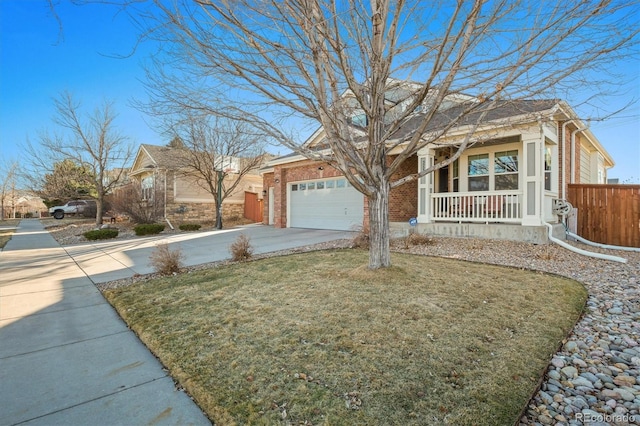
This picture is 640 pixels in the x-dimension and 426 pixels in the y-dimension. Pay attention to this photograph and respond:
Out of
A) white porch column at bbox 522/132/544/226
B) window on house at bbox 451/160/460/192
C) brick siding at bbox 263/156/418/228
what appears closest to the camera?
white porch column at bbox 522/132/544/226

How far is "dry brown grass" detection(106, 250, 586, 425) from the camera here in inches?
82.1

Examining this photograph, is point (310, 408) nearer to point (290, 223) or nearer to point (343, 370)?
point (343, 370)

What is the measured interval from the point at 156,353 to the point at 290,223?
12.1 meters

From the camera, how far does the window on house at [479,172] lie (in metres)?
10.3

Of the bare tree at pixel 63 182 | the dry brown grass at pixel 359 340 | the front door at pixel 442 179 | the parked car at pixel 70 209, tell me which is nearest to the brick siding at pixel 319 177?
the front door at pixel 442 179

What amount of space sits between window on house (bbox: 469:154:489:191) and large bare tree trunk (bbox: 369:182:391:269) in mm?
7041

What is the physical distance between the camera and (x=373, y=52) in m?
3.72

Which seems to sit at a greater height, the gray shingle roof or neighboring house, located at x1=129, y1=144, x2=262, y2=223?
the gray shingle roof

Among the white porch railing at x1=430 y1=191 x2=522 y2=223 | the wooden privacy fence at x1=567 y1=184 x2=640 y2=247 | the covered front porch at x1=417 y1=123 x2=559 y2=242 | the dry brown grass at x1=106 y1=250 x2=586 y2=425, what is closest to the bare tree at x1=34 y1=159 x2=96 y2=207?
the dry brown grass at x1=106 y1=250 x2=586 y2=425

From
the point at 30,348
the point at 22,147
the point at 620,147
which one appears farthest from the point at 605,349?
the point at 22,147

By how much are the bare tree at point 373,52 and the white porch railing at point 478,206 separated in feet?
16.7

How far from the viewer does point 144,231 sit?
13.7 metres

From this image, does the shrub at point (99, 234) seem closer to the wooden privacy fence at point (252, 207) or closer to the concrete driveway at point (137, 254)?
the concrete driveway at point (137, 254)

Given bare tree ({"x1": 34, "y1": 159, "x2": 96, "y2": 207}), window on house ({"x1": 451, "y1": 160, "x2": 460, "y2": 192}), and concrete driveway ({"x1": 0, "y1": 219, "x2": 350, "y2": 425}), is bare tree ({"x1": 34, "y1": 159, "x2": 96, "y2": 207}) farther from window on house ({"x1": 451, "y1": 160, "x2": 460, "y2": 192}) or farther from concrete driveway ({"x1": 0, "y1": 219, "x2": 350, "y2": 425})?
window on house ({"x1": 451, "y1": 160, "x2": 460, "y2": 192})
